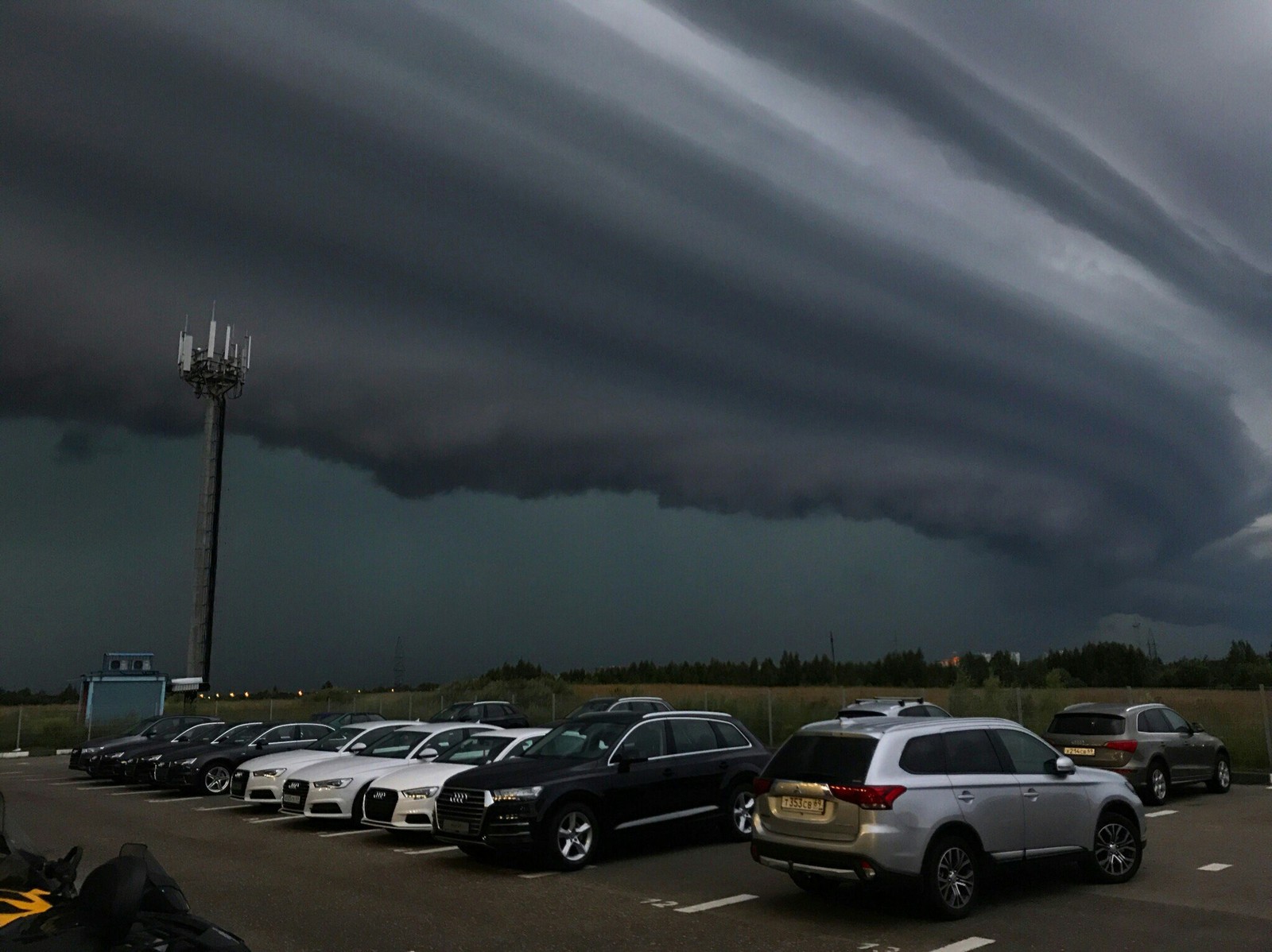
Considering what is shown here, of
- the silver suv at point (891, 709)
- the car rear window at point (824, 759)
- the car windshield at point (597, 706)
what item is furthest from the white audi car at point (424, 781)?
the car windshield at point (597, 706)

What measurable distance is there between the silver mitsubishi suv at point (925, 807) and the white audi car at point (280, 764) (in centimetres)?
1013

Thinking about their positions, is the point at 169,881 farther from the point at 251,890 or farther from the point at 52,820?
the point at 52,820

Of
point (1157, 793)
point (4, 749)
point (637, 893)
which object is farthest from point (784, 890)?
point (4, 749)

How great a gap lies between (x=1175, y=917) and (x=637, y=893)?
4.81m

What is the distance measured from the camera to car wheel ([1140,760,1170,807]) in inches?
646

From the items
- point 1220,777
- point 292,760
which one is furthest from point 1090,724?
point 292,760

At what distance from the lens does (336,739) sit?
19.8 meters

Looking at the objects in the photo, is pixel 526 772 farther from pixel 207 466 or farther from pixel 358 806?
pixel 207 466

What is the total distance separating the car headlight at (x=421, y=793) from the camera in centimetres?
1361

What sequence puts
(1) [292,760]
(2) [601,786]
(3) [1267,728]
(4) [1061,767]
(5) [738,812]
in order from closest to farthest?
(4) [1061,767] < (2) [601,786] < (5) [738,812] < (1) [292,760] < (3) [1267,728]

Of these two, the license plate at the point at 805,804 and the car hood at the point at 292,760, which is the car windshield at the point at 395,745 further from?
the license plate at the point at 805,804

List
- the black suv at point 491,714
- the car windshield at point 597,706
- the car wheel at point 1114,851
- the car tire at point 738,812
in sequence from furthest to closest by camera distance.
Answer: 1. the car windshield at point 597,706
2. the black suv at point 491,714
3. the car tire at point 738,812
4. the car wheel at point 1114,851

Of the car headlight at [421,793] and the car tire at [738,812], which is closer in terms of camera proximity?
the car tire at [738,812]

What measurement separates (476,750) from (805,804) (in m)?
7.26
